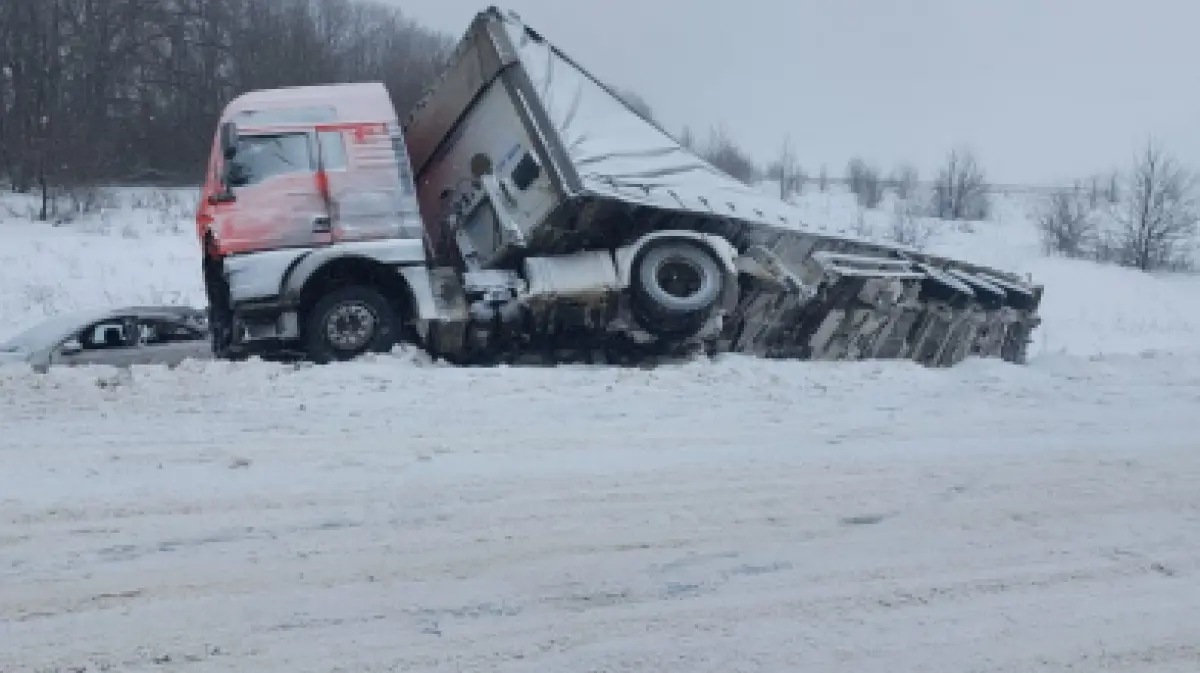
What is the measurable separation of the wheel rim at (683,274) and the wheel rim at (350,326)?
8.37 feet

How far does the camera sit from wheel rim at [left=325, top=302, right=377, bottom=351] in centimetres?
802

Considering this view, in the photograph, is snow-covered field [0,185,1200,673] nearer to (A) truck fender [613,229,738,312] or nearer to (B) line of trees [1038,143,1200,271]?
(A) truck fender [613,229,738,312]

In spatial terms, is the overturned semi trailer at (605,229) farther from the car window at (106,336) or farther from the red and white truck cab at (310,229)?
the car window at (106,336)

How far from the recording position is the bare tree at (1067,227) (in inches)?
1825

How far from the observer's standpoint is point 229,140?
7910 mm

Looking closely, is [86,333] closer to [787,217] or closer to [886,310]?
[787,217]

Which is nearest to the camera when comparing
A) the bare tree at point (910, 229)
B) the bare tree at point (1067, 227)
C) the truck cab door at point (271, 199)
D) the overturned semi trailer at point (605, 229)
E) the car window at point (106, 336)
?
the truck cab door at point (271, 199)

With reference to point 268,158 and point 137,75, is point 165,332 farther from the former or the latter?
point 137,75

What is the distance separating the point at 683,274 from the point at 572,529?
4680 mm

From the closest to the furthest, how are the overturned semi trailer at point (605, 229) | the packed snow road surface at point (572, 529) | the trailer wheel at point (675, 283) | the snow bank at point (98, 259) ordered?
the packed snow road surface at point (572, 529) → the trailer wheel at point (675, 283) → the overturned semi trailer at point (605, 229) → the snow bank at point (98, 259)

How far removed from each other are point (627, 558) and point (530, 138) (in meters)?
5.48

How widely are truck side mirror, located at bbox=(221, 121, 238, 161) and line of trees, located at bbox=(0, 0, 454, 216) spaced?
70.2 feet

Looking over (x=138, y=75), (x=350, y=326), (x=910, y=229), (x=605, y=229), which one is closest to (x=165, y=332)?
(x=350, y=326)

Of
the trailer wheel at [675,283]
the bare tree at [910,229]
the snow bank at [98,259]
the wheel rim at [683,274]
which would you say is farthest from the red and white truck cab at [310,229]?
the bare tree at [910,229]
